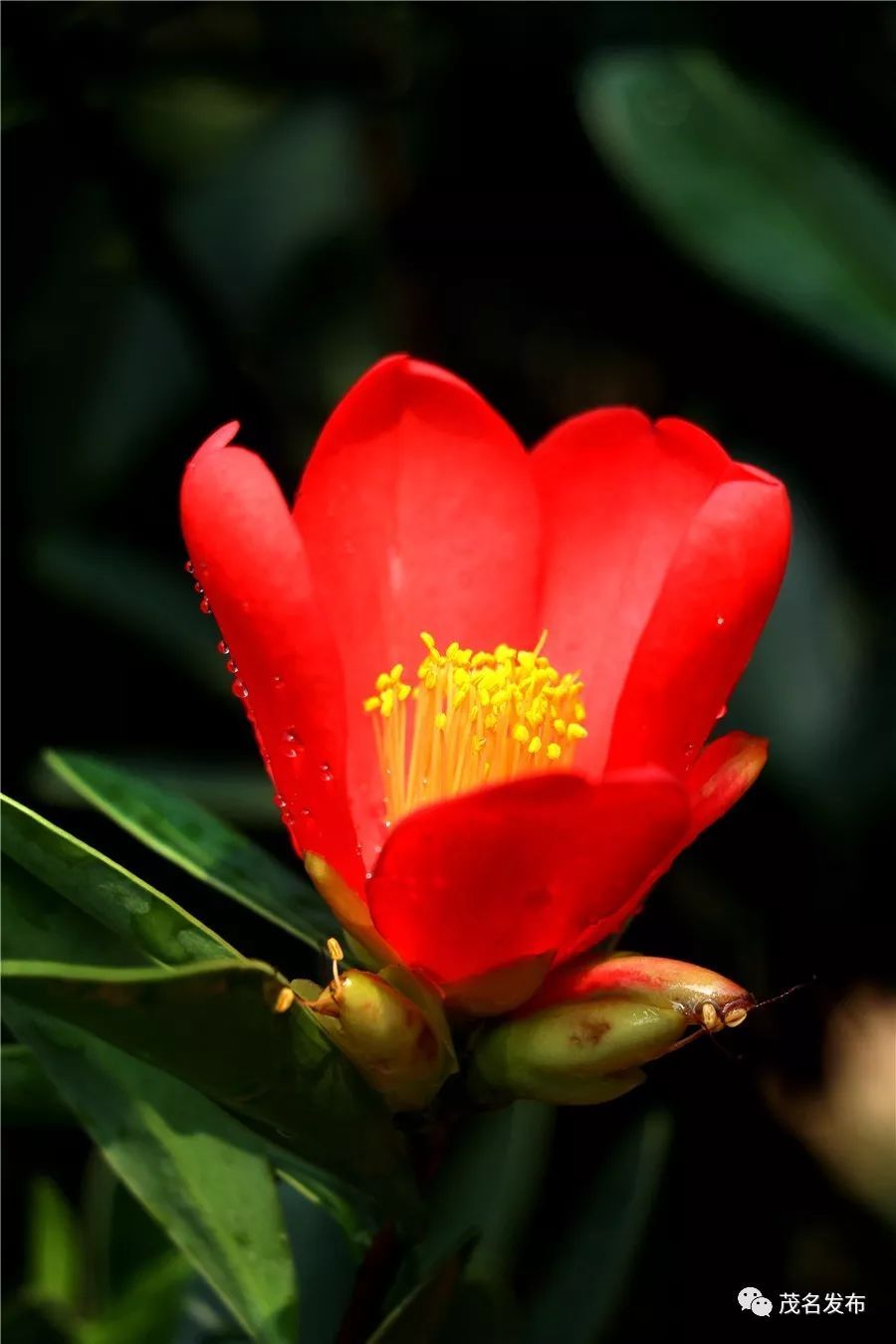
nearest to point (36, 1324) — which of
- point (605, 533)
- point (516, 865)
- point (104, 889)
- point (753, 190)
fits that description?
point (104, 889)

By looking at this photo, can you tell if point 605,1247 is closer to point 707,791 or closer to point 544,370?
point 707,791

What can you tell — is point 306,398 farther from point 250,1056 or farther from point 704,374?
point 250,1056

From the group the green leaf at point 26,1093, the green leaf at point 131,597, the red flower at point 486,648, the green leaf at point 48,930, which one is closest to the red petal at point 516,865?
the red flower at point 486,648

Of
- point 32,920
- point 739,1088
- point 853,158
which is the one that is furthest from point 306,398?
point 32,920

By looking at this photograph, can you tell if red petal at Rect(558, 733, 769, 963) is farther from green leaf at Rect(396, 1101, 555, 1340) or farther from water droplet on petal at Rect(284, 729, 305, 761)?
green leaf at Rect(396, 1101, 555, 1340)

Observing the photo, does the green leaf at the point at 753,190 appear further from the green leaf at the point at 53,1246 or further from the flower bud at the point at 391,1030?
the green leaf at the point at 53,1246

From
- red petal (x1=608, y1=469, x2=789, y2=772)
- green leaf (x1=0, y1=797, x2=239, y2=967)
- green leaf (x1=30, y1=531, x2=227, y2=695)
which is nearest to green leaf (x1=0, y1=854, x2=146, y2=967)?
green leaf (x1=0, y1=797, x2=239, y2=967)
